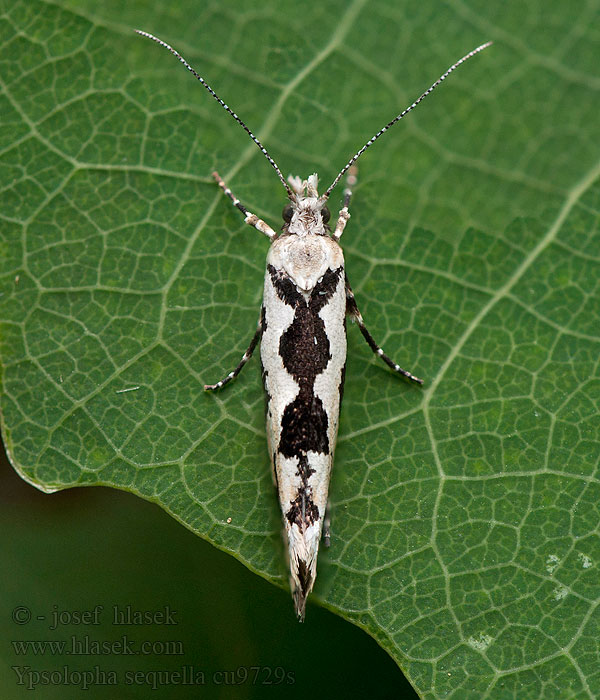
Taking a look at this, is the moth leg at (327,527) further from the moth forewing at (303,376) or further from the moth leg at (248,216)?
the moth leg at (248,216)

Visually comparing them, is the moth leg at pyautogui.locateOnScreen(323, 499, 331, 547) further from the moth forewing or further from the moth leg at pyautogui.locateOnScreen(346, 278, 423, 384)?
the moth leg at pyautogui.locateOnScreen(346, 278, 423, 384)

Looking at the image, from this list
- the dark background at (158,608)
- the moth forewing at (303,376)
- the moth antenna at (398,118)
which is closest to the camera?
the dark background at (158,608)

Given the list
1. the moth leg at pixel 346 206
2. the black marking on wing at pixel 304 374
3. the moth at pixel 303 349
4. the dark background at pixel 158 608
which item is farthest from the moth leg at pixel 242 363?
the dark background at pixel 158 608

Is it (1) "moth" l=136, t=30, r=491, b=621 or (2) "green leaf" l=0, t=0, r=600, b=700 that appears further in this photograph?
(2) "green leaf" l=0, t=0, r=600, b=700

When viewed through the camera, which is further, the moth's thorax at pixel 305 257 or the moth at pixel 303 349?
the moth's thorax at pixel 305 257

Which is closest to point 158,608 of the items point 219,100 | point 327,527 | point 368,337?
point 327,527

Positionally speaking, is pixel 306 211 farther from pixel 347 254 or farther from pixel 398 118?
pixel 398 118

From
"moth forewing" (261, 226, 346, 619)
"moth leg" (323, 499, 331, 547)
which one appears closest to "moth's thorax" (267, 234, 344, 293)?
"moth forewing" (261, 226, 346, 619)
